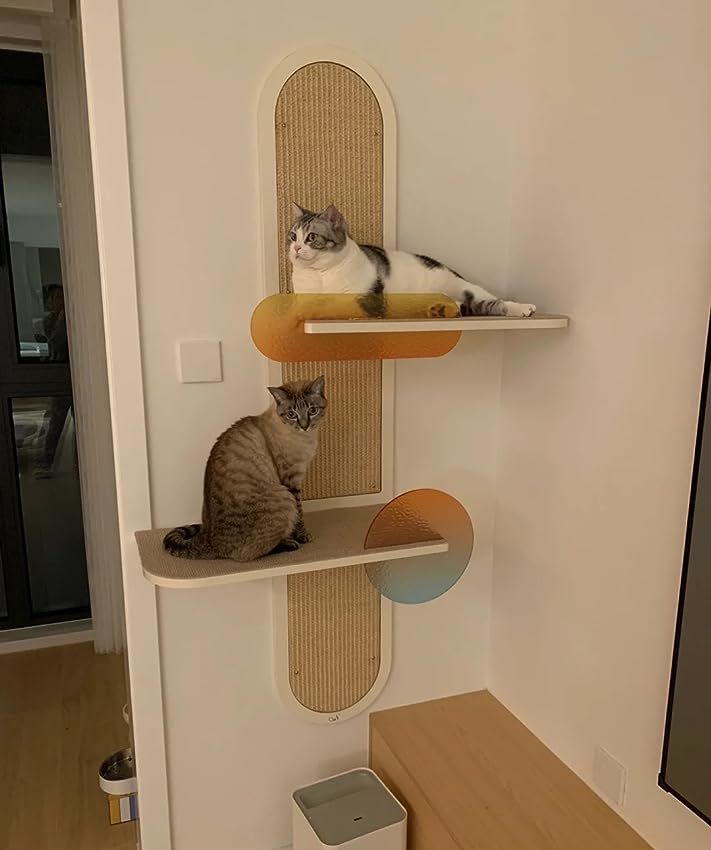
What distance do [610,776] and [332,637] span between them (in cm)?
65

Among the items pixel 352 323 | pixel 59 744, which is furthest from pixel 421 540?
pixel 59 744

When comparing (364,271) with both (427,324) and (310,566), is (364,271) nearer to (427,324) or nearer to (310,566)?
(427,324)

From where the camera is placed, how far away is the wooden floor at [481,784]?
4.52ft

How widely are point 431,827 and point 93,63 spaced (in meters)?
1.64

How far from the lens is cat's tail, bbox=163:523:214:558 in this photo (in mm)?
1385

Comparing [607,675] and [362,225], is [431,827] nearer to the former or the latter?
[607,675]

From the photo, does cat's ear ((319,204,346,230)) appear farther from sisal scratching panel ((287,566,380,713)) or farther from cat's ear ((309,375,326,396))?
sisal scratching panel ((287,566,380,713))

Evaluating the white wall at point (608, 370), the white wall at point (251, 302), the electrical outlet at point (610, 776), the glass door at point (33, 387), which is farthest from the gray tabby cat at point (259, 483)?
the glass door at point (33, 387)

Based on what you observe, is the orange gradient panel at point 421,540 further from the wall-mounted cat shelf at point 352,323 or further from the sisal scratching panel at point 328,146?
the sisal scratching panel at point 328,146

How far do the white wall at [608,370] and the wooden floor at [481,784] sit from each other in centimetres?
6

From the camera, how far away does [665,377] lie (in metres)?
1.24

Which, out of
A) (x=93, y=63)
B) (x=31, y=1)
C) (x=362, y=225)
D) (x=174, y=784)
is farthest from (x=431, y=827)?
(x=31, y=1)

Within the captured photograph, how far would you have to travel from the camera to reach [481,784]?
1.52 metres

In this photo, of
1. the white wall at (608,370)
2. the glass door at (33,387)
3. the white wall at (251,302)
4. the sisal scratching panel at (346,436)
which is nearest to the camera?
the white wall at (608,370)
